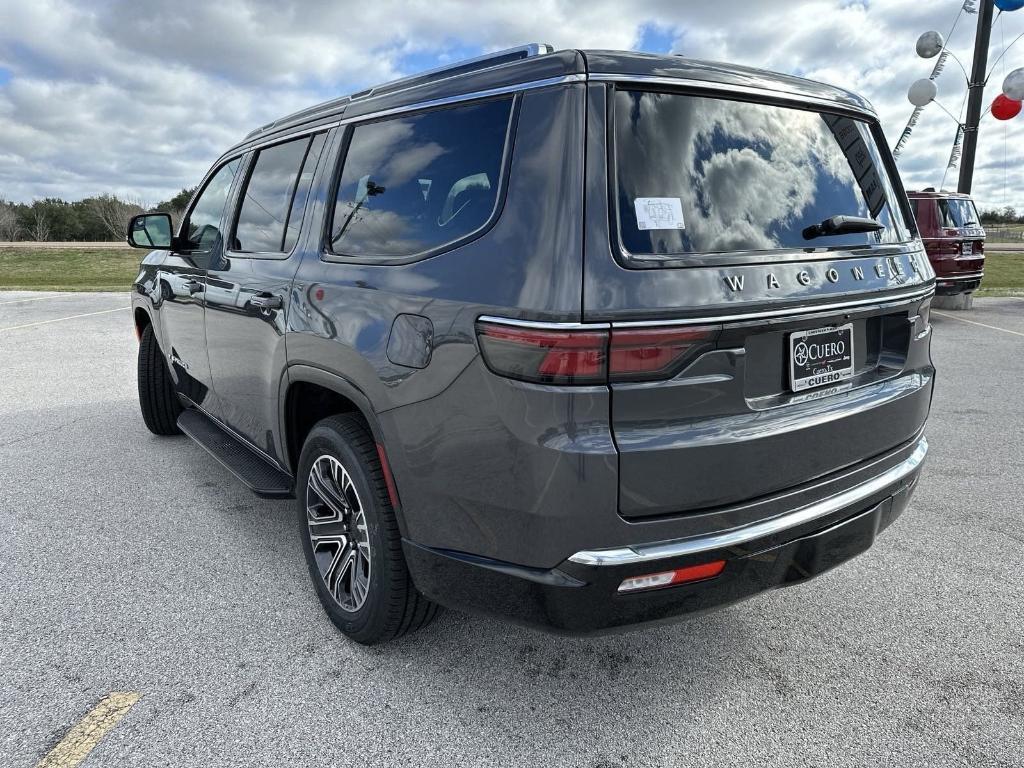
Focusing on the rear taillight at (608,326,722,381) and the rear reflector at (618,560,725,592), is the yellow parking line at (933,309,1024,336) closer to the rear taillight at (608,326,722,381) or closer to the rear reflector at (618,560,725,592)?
the rear reflector at (618,560,725,592)

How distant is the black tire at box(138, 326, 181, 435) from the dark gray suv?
278cm

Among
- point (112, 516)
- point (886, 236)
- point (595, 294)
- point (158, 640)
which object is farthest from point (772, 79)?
point (112, 516)

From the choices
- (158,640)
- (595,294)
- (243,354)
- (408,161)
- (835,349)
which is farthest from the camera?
(243,354)

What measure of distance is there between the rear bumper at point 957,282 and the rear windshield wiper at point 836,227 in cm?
1039

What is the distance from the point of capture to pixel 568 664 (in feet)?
8.52

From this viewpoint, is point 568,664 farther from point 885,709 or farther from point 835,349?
point 835,349

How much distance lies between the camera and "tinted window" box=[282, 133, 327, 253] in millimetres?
2961

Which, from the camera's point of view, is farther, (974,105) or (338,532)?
(974,105)

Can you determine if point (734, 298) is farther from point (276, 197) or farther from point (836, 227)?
point (276, 197)

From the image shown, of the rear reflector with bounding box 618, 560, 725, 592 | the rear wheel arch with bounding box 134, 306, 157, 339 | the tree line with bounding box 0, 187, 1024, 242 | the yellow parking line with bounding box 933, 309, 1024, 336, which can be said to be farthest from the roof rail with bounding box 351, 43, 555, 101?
the tree line with bounding box 0, 187, 1024, 242

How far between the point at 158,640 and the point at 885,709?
2514mm

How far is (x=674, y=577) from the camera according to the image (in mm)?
1975

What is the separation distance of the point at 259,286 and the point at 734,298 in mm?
2022

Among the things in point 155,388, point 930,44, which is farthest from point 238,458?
point 930,44
